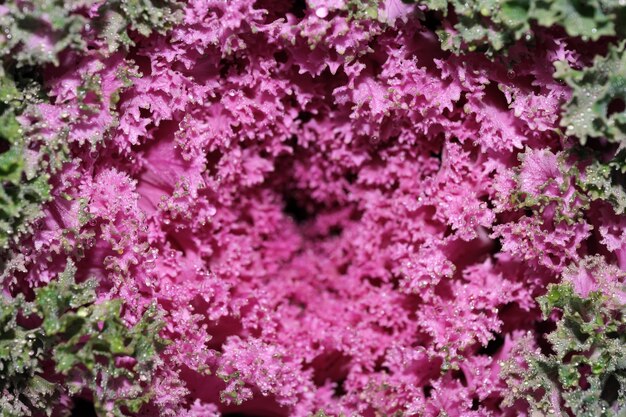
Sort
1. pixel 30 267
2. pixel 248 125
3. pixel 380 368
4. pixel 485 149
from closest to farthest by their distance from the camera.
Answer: pixel 30 267 < pixel 485 149 < pixel 248 125 < pixel 380 368

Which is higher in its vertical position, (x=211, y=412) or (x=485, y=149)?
(x=485, y=149)

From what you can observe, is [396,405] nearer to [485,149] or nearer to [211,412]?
[211,412]

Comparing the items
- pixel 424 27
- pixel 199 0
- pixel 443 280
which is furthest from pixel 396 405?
pixel 199 0

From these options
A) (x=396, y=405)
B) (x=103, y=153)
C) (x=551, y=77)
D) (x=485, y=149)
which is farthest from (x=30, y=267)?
(x=551, y=77)

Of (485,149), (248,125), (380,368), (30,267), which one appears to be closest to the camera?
(30,267)

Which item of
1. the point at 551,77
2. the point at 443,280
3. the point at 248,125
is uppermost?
the point at 551,77

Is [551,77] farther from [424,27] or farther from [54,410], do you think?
[54,410]

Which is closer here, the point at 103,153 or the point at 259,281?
the point at 103,153
